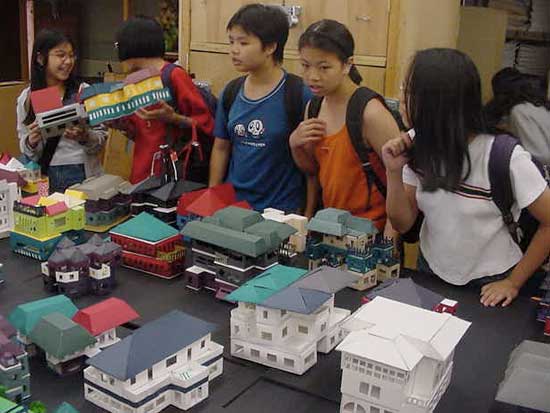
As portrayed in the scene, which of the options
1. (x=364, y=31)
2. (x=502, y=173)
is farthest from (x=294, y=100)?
(x=502, y=173)

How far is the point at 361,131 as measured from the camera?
1.84m

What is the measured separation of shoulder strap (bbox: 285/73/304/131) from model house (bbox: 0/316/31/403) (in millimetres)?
1202

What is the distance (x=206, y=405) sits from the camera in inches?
41.7

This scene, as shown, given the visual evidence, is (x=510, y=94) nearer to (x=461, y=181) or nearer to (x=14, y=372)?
(x=461, y=181)

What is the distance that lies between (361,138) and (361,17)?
2.37 feet

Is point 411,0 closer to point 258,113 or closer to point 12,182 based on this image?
point 258,113

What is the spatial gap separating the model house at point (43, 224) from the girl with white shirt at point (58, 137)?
0.64 metres

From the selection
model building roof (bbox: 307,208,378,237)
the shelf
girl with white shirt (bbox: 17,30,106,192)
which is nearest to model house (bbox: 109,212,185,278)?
model building roof (bbox: 307,208,378,237)

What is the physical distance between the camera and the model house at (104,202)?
1802 mm

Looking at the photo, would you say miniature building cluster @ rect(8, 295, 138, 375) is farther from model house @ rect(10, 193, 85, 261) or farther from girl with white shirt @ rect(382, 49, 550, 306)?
girl with white shirt @ rect(382, 49, 550, 306)

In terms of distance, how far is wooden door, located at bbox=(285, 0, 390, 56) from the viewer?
→ 234cm

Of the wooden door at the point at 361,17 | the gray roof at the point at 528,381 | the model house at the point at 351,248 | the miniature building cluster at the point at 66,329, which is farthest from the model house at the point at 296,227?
the wooden door at the point at 361,17

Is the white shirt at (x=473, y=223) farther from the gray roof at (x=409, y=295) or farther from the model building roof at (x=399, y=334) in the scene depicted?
the model building roof at (x=399, y=334)

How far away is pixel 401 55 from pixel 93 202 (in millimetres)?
1198
